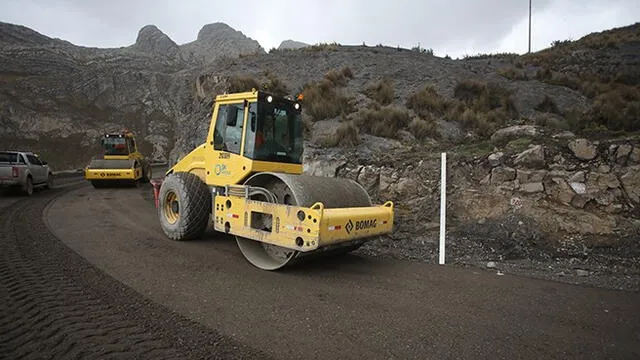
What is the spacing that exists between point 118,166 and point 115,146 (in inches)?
88.6

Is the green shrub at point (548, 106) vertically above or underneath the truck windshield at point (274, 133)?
above

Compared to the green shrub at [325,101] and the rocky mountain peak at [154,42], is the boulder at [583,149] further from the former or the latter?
the rocky mountain peak at [154,42]

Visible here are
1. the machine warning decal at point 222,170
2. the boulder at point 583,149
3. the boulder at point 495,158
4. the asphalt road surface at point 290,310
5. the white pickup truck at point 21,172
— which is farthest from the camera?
the white pickup truck at point 21,172

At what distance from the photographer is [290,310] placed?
151 inches

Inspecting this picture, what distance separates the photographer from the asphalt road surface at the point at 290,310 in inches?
121

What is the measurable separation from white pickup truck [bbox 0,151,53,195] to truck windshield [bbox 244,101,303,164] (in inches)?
448

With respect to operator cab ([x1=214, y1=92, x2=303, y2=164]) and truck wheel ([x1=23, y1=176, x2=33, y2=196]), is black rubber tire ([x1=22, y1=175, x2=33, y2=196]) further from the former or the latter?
operator cab ([x1=214, y1=92, x2=303, y2=164])

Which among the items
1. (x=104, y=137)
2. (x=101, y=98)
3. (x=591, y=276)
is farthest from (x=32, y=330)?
(x=101, y=98)

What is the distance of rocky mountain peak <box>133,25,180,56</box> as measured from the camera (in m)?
93.1

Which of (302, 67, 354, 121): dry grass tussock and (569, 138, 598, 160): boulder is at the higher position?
(302, 67, 354, 121): dry grass tussock

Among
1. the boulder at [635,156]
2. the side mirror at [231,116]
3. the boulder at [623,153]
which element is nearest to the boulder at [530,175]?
the boulder at [623,153]

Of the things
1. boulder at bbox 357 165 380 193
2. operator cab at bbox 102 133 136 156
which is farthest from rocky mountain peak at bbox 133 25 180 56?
boulder at bbox 357 165 380 193

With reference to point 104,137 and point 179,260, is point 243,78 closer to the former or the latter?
point 104,137

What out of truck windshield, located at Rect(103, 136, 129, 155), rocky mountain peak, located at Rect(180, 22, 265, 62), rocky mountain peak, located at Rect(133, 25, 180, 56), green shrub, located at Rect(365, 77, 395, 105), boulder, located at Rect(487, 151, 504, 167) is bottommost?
boulder, located at Rect(487, 151, 504, 167)
